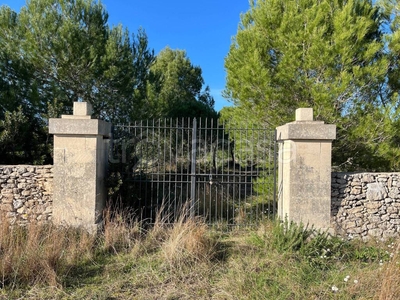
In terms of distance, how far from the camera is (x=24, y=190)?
17.2ft

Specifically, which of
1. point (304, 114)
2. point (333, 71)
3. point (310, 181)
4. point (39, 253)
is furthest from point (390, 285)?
point (333, 71)

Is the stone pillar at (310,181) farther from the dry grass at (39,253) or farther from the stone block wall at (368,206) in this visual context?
the dry grass at (39,253)

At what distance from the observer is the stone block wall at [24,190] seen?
17.1 ft

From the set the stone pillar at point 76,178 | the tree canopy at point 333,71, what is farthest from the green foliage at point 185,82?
the stone pillar at point 76,178

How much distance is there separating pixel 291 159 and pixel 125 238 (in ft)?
10.5

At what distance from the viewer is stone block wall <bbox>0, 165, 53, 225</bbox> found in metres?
Result: 5.20

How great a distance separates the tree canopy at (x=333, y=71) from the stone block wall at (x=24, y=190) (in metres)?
4.86

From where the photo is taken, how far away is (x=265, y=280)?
138 inches

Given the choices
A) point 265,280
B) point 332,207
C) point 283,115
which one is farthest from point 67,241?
point 283,115

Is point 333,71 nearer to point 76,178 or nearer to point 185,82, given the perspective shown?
point 76,178

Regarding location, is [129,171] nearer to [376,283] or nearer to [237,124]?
[237,124]

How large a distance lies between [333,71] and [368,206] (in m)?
3.03

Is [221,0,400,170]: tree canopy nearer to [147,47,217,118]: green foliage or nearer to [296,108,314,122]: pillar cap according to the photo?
[296,108,314,122]: pillar cap

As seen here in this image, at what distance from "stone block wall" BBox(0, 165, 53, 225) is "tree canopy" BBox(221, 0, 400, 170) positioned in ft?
16.0
